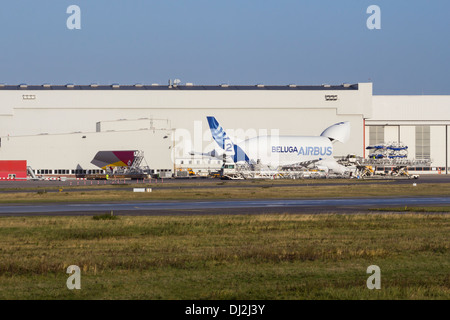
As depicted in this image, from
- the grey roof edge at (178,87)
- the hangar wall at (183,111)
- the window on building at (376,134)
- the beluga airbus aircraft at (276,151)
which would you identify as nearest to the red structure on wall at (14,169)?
the hangar wall at (183,111)

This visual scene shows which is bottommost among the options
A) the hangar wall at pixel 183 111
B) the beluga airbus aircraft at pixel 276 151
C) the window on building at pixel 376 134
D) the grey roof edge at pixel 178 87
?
the beluga airbus aircraft at pixel 276 151

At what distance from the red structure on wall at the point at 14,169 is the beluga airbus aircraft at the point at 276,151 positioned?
2965 cm

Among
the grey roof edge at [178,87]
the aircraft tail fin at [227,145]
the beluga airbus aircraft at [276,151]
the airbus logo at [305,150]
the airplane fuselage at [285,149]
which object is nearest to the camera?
the aircraft tail fin at [227,145]

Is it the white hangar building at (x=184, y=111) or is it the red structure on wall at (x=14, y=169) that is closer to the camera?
the red structure on wall at (x=14, y=169)

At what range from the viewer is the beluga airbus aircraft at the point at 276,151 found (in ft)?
314

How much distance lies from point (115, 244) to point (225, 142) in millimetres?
74192

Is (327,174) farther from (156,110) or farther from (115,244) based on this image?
(115,244)

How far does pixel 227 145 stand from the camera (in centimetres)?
9594

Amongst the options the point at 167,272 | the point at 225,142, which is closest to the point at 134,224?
the point at 167,272

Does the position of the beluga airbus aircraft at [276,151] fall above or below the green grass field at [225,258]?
above

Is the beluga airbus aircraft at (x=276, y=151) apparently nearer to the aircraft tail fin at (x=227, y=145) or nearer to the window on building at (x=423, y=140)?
the aircraft tail fin at (x=227, y=145)

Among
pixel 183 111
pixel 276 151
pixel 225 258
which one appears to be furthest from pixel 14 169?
pixel 225 258

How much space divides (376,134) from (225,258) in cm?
11458
